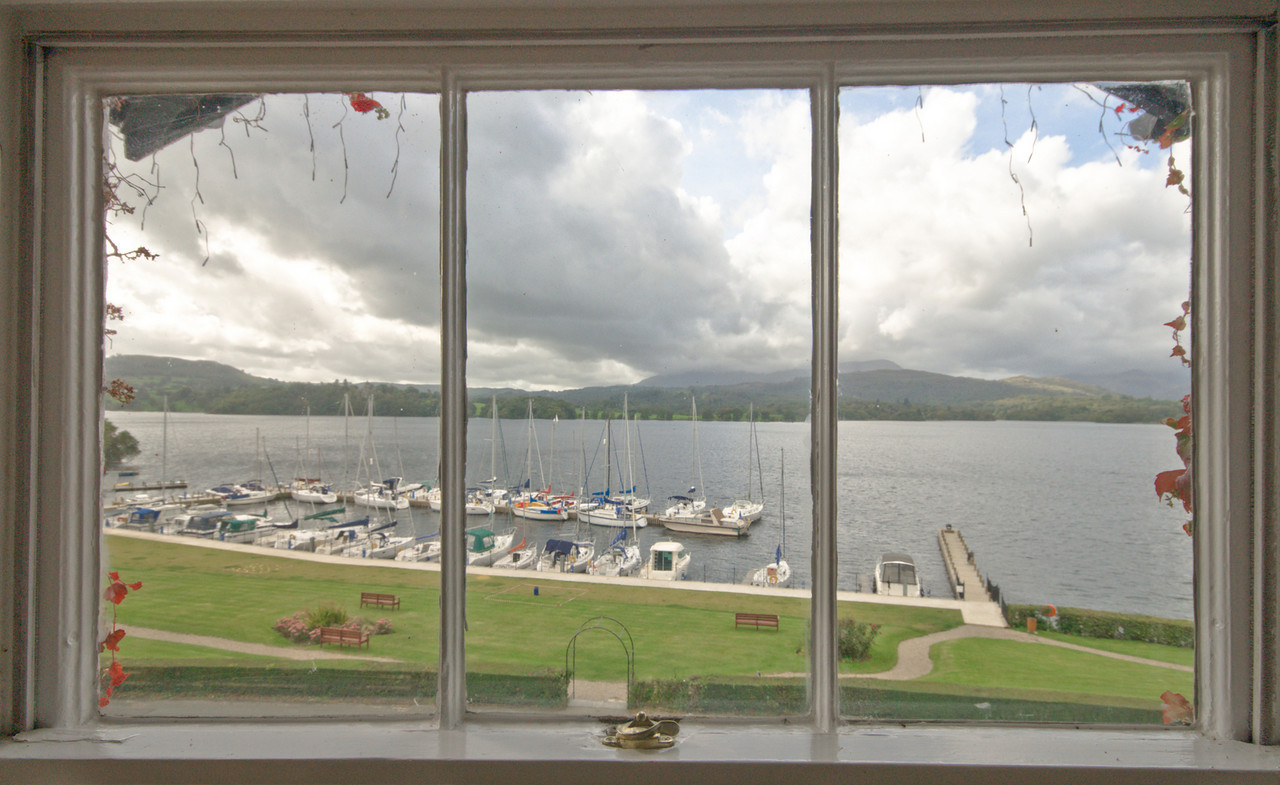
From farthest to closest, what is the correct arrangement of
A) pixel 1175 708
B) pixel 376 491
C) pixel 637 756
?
pixel 376 491 < pixel 1175 708 < pixel 637 756

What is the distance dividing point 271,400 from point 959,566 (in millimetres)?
1544

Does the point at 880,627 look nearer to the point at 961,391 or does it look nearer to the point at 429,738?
the point at 961,391

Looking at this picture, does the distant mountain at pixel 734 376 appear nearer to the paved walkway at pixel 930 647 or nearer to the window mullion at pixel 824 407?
the window mullion at pixel 824 407

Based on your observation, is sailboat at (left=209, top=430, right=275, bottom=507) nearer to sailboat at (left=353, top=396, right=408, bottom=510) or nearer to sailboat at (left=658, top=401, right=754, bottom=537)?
sailboat at (left=353, top=396, right=408, bottom=510)

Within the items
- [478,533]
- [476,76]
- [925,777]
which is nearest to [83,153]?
[476,76]

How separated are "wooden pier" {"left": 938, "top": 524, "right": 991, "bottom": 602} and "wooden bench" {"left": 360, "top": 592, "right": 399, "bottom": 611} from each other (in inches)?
46.2

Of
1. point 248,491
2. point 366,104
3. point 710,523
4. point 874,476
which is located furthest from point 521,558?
point 366,104

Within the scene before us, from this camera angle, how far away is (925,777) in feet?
3.42

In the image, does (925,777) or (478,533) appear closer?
Result: (925,777)

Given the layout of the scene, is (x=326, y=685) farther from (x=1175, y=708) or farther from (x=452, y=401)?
(x=1175, y=708)

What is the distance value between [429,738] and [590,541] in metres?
0.49

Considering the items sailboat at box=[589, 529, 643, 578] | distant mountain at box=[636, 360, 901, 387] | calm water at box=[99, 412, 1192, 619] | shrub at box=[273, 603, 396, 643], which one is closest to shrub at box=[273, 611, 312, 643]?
shrub at box=[273, 603, 396, 643]

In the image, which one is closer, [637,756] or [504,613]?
[637,756]

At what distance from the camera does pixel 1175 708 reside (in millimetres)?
1190
